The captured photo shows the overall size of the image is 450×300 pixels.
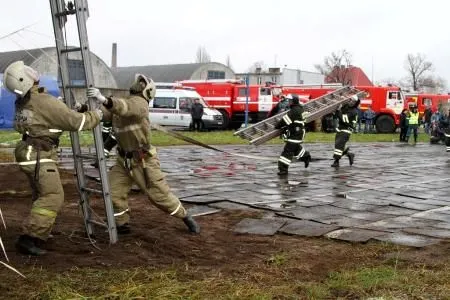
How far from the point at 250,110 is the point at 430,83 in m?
66.0

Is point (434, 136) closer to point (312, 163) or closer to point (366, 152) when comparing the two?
point (366, 152)

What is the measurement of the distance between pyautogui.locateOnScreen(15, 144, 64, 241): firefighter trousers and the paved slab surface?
7.72ft

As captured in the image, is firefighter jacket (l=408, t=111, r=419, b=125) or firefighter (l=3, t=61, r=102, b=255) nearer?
firefighter (l=3, t=61, r=102, b=255)

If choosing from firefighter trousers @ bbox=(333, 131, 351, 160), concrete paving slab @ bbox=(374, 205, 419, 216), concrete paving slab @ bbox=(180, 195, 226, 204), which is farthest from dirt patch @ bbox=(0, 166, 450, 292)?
firefighter trousers @ bbox=(333, 131, 351, 160)

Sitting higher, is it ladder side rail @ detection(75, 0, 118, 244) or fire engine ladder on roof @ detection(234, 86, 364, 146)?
ladder side rail @ detection(75, 0, 118, 244)

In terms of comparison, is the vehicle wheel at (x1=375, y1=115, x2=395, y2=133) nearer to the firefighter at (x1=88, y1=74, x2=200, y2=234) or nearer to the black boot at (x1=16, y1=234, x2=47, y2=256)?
the firefighter at (x1=88, y1=74, x2=200, y2=234)

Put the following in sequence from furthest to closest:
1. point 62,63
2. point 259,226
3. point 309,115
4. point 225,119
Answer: point 225,119 → point 309,115 → point 259,226 → point 62,63

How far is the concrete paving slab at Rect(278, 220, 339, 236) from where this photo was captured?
638 cm

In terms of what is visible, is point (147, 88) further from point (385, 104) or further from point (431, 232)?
point (385, 104)

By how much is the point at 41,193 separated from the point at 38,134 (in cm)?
52

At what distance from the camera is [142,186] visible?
5898 mm

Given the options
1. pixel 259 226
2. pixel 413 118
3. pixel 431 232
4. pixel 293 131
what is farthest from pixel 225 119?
pixel 431 232

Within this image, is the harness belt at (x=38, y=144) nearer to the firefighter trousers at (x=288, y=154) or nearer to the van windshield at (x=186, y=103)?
the firefighter trousers at (x=288, y=154)

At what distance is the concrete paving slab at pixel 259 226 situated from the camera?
21.0 feet
